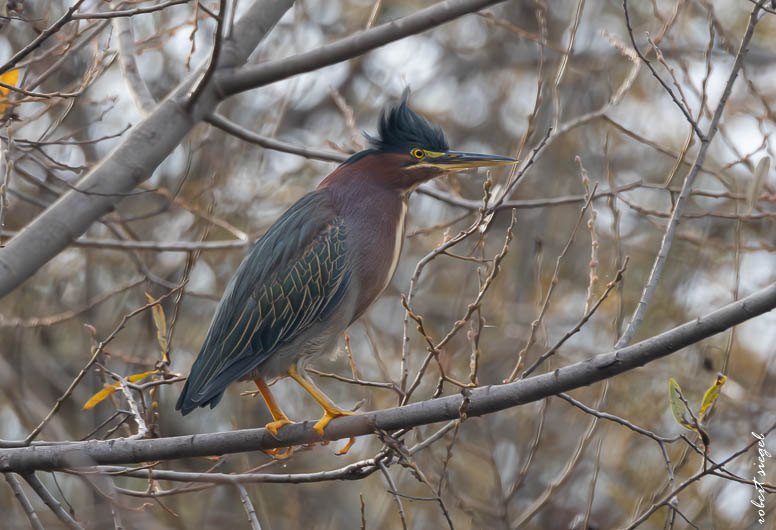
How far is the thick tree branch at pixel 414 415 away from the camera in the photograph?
2.31 meters

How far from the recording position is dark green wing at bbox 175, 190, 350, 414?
3818 millimetres

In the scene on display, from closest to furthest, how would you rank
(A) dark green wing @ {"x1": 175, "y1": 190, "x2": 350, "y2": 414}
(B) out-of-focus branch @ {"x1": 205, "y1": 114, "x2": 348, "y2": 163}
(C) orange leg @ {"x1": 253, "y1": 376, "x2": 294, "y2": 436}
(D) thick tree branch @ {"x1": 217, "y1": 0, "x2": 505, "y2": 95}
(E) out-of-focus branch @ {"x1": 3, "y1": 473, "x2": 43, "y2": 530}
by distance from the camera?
1. (E) out-of-focus branch @ {"x1": 3, "y1": 473, "x2": 43, "y2": 530}
2. (C) orange leg @ {"x1": 253, "y1": 376, "x2": 294, "y2": 436}
3. (D) thick tree branch @ {"x1": 217, "y1": 0, "x2": 505, "y2": 95}
4. (A) dark green wing @ {"x1": 175, "y1": 190, "x2": 350, "y2": 414}
5. (B) out-of-focus branch @ {"x1": 205, "y1": 114, "x2": 348, "y2": 163}

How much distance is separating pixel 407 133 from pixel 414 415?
2.03 m

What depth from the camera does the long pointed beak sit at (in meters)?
4.09

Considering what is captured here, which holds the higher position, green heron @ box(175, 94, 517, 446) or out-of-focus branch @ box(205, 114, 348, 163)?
out-of-focus branch @ box(205, 114, 348, 163)

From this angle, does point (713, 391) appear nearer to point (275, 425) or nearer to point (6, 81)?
point (275, 425)

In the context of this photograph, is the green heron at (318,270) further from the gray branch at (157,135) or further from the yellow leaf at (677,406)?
the yellow leaf at (677,406)

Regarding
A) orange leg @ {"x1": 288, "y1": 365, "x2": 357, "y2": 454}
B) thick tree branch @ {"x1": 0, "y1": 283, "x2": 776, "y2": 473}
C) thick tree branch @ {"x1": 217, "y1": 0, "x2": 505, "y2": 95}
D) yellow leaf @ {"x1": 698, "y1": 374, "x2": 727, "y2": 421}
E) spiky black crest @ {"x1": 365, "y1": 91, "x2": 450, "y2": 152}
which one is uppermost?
spiky black crest @ {"x1": 365, "y1": 91, "x2": 450, "y2": 152}

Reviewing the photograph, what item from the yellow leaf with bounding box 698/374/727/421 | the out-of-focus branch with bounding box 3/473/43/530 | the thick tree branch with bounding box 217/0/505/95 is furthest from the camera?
the thick tree branch with bounding box 217/0/505/95

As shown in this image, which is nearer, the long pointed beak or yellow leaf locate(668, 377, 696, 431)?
yellow leaf locate(668, 377, 696, 431)

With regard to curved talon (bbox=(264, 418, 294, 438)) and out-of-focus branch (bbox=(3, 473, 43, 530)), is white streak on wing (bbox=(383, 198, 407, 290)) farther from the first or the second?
out-of-focus branch (bbox=(3, 473, 43, 530))

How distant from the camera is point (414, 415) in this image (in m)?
2.72

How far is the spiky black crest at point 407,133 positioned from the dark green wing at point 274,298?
52 centimetres

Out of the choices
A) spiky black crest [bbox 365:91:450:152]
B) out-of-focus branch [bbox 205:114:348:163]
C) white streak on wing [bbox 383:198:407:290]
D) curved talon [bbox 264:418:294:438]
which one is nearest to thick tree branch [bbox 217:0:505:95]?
out-of-focus branch [bbox 205:114:348:163]
